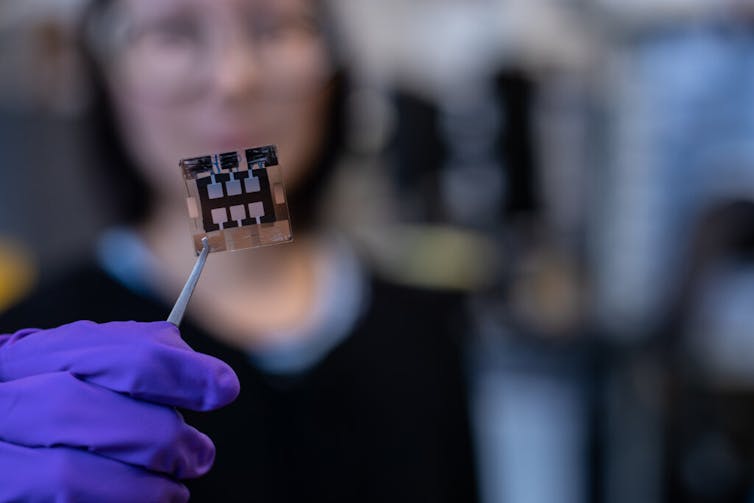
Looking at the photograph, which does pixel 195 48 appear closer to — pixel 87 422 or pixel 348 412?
pixel 87 422

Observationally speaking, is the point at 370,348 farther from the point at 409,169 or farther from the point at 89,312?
the point at 409,169

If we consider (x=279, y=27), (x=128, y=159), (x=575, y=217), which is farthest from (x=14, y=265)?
(x=575, y=217)

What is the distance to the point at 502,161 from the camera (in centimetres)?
144

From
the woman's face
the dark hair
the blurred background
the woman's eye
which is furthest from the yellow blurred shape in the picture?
the woman's eye

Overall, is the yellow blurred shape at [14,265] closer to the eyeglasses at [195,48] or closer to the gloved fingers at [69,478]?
the eyeglasses at [195,48]

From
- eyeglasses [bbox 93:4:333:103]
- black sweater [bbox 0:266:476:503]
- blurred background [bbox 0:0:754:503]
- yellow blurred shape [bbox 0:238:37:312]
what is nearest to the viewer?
eyeglasses [bbox 93:4:333:103]

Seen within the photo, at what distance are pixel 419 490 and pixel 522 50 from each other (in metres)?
1.04

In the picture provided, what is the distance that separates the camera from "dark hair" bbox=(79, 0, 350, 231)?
23.2 inches

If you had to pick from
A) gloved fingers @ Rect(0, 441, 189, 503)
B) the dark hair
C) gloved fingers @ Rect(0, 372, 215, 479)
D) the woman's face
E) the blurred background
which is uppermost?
the woman's face

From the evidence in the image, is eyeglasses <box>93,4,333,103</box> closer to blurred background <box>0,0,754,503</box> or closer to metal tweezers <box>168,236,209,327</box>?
metal tweezers <box>168,236,209,327</box>

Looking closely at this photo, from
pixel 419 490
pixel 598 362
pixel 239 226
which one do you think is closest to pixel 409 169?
pixel 598 362

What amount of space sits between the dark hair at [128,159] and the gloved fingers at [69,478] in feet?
0.81

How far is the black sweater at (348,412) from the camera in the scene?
55 cm

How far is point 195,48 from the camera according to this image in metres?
0.42
